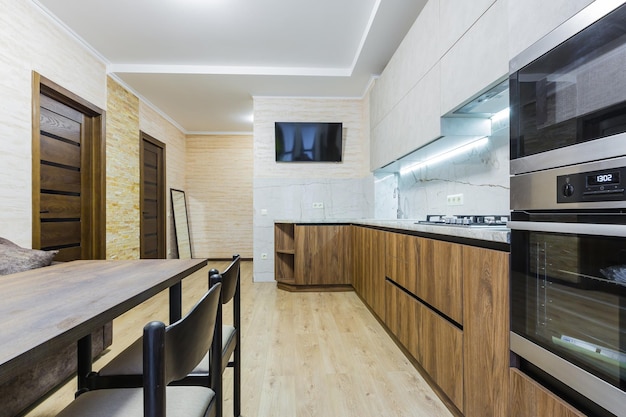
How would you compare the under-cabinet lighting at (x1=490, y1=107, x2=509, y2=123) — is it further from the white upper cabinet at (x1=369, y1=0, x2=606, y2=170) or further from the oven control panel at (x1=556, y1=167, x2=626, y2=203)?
the oven control panel at (x1=556, y1=167, x2=626, y2=203)

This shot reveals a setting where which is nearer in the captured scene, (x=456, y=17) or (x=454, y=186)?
(x=456, y=17)

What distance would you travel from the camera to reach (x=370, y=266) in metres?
3.06

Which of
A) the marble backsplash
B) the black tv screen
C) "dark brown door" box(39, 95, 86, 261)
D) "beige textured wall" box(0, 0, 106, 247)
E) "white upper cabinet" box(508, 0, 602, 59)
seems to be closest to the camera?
"white upper cabinet" box(508, 0, 602, 59)

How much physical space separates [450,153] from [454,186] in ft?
0.96

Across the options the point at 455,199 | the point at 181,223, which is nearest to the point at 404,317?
the point at 455,199

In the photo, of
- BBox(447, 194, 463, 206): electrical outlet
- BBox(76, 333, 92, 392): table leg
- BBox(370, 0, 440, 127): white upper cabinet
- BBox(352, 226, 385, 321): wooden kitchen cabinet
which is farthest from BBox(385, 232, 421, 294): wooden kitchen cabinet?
BBox(76, 333, 92, 392): table leg

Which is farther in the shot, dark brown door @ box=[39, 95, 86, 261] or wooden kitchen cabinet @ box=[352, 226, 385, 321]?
dark brown door @ box=[39, 95, 86, 261]

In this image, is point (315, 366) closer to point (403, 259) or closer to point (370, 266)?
point (403, 259)

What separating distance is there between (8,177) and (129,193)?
6.27ft

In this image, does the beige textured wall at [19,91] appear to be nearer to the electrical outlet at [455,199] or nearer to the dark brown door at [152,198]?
the dark brown door at [152,198]

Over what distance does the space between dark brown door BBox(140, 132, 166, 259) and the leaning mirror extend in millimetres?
501

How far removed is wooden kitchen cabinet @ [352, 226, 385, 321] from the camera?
2.70m

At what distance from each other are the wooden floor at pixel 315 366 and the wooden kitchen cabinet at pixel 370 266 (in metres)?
0.19

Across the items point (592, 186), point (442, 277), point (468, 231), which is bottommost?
point (442, 277)
